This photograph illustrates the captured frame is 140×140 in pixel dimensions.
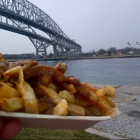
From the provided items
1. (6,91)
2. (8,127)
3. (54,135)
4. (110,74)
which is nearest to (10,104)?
(6,91)

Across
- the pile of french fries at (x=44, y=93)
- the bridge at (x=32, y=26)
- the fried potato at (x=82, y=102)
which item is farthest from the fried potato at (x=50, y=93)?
the bridge at (x=32, y=26)

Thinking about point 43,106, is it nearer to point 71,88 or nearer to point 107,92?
point 71,88

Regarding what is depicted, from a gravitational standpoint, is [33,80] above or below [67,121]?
above

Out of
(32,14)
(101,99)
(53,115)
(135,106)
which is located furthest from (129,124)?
(32,14)

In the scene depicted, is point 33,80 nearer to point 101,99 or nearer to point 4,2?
point 101,99

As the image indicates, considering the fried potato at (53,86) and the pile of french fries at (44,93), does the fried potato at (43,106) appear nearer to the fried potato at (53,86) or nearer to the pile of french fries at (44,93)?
the pile of french fries at (44,93)

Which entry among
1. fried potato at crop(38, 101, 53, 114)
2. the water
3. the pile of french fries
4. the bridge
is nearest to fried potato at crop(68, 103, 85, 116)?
the pile of french fries

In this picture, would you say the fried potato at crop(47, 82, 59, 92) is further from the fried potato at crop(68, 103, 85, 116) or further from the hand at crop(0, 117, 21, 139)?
the hand at crop(0, 117, 21, 139)
